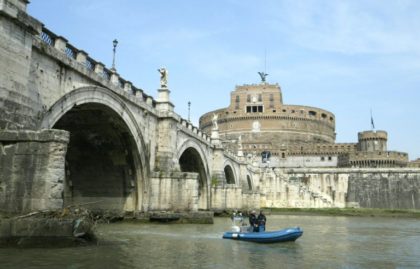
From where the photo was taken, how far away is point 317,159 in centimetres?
9556

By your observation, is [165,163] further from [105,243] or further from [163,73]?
[105,243]

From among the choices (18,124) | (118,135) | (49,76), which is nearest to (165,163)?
(118,135)

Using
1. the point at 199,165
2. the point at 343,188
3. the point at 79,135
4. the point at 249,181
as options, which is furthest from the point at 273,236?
the point at 343,188

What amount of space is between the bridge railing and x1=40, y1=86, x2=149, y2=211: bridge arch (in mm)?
1190

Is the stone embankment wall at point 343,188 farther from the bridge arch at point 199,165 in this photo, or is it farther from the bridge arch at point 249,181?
the bridge arch at point 199,165

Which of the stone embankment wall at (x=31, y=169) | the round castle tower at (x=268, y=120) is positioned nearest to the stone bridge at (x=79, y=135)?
the stone embankment wall at (x=31, y=169)

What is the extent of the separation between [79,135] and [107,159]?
102 inches

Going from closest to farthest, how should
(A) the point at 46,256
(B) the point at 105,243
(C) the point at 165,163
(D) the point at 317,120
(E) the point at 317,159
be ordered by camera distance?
(A) the point at 46,256 < (B) the point at 105,243 < (C) the point at 165,163 < (E) the point at 317,159 < (D) the point at 317,120

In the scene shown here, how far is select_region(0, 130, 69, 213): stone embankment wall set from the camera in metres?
12.2

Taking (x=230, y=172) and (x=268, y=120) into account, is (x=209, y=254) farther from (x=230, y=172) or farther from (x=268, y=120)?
(x=268, y=120)

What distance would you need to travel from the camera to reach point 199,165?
42.6 meters

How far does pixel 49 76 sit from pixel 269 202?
5229 cm


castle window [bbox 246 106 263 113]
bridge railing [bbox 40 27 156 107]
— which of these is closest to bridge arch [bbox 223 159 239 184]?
bridge railing [bbox 40 27 156 107]

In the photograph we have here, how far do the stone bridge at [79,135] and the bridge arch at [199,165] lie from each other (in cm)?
12
